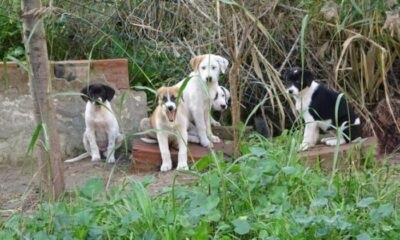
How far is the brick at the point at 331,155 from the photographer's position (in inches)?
205

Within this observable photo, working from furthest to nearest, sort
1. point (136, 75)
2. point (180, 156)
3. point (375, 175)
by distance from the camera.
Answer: point (136, 75) < point (180, 156) < point (375, 175)

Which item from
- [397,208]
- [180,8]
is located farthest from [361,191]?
[180,8]

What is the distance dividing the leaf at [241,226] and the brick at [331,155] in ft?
4.11

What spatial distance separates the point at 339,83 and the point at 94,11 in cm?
262

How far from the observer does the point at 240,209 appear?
4.20 metres

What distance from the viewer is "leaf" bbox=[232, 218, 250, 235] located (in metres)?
3.84

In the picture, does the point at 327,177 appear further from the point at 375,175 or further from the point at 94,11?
the point at 94,11

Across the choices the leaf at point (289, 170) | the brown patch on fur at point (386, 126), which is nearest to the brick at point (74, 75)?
the brown patch on fur at point (386, 126)

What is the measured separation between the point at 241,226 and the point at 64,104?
3.63 m

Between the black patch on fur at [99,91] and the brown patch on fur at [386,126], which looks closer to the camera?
the black patch on fur at [99,91]

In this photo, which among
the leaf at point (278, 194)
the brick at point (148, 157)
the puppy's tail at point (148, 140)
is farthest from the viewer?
the puppy's tail at point (148, 140)

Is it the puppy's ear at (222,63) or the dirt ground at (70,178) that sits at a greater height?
the puppy's ear at (222,63)

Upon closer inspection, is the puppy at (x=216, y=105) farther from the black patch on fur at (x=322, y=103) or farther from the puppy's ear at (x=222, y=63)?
the black patch on fur at (x=322, y=103)

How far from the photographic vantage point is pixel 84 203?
4.20 meters
